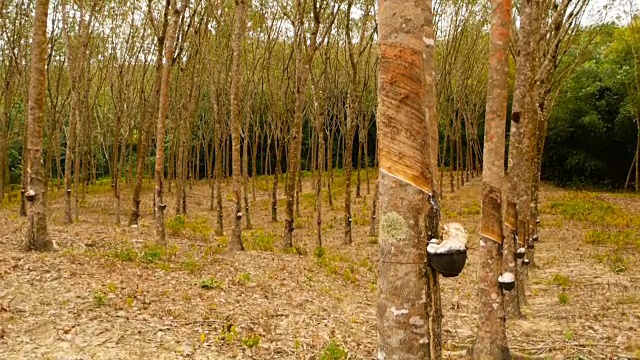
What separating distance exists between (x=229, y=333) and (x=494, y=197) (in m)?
3.76

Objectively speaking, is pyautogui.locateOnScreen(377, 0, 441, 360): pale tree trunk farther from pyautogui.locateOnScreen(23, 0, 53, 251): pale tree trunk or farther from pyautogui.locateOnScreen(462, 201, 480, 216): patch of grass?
pyautogui.locateOnScreen(462, 201, 480, 216): patch of grass

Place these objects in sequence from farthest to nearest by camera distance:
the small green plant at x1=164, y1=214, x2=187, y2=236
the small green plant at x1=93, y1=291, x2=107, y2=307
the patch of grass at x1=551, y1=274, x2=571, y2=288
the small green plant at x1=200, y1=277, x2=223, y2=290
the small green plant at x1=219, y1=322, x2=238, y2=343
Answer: the small green plant at x1=164, y1=214, x2=187, y2=236 → the patch of grass at x1=551, y1=274, x2=571, y2=288 → the small green plant at x1=200, y1=277, x2=223, y2=290 → the small green plant at x1=93, y1=291, x2=107, y2=307 → the small green plant at x1=219, y1=322, x2=238, y2=343

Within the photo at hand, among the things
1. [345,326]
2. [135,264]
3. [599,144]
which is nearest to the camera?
[345,326]

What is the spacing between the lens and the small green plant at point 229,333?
5875 mm

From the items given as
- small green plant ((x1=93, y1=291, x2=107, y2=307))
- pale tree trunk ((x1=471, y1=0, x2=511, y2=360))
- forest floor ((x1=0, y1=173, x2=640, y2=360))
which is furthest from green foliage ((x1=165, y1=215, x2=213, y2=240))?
pale tree trunk ((x1=471, y1=0, x2=511, y2=360))

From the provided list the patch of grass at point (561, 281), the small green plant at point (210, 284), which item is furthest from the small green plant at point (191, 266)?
the patch of grass at point (561, 281)

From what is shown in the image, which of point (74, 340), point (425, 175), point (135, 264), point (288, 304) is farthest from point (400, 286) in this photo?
point (135, 264)

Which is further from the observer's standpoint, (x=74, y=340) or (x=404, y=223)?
(x=74, y=340)

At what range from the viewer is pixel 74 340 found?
539 centimetres

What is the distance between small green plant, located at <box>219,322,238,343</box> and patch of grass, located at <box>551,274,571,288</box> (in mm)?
7428

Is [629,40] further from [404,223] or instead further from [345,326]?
[404,223]

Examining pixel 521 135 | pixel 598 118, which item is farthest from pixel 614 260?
pixel 598 118

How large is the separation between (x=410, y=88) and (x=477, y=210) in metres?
19.1

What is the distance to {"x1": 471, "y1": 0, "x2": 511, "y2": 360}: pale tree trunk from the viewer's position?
17.2 feet
